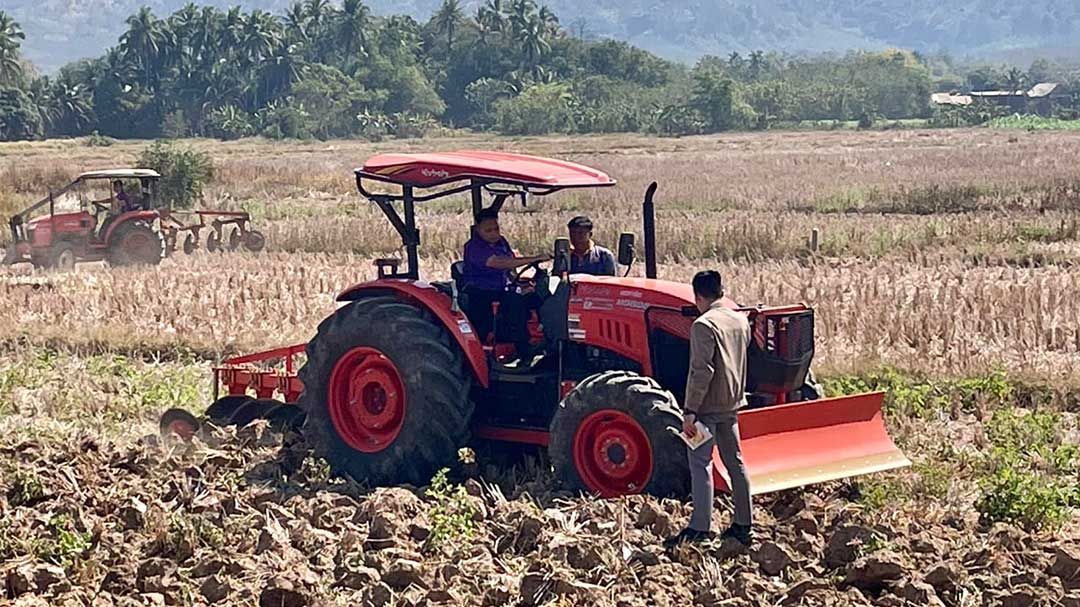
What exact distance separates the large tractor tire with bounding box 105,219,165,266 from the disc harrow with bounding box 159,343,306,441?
39.6 feet

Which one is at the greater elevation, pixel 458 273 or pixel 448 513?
pixel 458 273

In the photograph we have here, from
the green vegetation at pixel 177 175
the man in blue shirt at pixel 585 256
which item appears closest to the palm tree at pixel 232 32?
the green vegetation at pixel 177 175

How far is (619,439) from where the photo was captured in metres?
7.83

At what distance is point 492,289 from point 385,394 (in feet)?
3.16

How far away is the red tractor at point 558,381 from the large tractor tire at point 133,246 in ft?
45.6

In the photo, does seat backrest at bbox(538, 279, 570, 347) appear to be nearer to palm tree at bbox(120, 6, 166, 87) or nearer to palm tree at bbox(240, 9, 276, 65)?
palm tree at bbox(120, 6, 166, 87)

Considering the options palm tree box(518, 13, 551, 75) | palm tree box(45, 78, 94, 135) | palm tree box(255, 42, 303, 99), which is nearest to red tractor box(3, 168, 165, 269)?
palm tree box(45, 78, 94, 135)

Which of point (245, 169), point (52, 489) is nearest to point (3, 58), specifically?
point (245, 169)

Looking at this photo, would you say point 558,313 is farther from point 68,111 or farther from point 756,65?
point 756,65

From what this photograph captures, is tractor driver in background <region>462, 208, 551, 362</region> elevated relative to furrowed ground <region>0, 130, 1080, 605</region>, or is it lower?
elevated

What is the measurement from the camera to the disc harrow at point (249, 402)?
9.92 meters

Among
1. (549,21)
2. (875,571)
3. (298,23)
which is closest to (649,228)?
(875,571)

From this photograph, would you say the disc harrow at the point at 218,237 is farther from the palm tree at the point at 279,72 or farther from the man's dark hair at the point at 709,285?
the palm tree at the point at 279,72

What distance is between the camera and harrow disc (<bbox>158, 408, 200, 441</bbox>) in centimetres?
991
